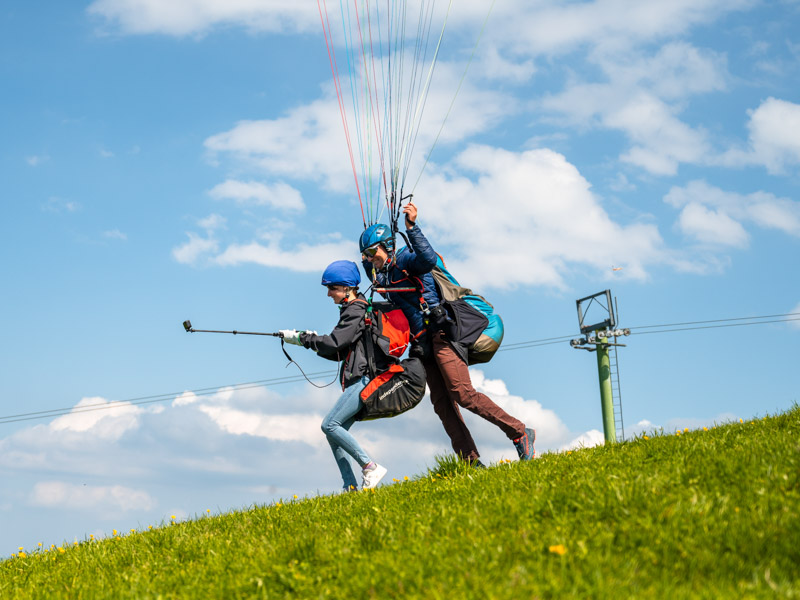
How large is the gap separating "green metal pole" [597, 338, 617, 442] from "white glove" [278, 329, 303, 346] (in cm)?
2548

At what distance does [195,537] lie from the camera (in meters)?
7.00

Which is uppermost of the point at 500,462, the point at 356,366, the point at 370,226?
the point at 370,226

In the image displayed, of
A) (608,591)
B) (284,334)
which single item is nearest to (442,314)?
(284,334)

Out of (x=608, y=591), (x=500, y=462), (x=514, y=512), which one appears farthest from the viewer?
(x=500, y=462)

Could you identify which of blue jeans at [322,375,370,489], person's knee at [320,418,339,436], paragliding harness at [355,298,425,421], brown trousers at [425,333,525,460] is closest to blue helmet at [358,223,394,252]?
paragliding harness at [355,298,425,421]

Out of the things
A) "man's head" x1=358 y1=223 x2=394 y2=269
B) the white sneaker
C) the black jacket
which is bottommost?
the white sneaker

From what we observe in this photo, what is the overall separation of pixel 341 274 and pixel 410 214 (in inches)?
46.2

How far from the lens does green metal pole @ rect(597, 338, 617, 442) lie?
3272 cm

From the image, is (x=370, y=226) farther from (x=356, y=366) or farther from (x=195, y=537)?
(x=195, y=537)

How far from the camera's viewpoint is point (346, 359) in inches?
378

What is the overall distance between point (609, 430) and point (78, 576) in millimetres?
28562

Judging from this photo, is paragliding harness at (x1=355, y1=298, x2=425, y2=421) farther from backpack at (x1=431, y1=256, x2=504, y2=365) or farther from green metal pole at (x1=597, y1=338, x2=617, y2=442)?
green metal pole at (x1=597, y1=338, x2=617, y2=442)

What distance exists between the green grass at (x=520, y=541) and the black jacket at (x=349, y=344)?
2.06 meters

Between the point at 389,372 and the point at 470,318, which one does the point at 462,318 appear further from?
the point at 389,372
